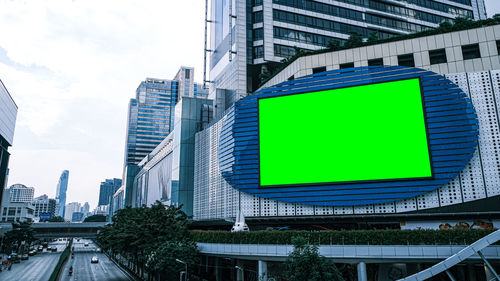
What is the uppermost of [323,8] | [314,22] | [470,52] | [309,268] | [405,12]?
[405,12]

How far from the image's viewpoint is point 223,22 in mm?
78000

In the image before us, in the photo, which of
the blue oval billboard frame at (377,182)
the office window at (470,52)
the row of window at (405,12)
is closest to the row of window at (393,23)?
the row of window at (405,12)

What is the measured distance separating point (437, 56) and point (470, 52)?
11.8 ft

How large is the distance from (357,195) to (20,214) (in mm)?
187037

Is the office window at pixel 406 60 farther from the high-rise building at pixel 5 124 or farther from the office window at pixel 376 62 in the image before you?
the high-rise building at pixel 5 124

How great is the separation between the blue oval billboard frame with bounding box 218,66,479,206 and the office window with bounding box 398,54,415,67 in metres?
4.98

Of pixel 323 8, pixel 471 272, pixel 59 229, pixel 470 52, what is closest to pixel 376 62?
pixel 470 52

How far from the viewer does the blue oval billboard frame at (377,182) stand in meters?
39.9

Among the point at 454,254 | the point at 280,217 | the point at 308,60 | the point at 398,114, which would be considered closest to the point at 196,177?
the point at 280,217

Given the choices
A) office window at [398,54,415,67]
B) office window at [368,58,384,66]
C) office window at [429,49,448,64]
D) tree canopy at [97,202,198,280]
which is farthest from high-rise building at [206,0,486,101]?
tree canopy at [97,202,198,280]

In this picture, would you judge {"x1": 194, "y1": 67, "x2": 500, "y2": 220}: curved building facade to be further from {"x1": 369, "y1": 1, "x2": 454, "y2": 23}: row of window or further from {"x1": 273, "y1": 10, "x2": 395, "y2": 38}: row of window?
{"x1": 369, "y1": 1, "x2": 454, "y2": 23}: row of window

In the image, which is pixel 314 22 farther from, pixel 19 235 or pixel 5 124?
pixel 19 235

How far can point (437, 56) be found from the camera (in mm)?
47219

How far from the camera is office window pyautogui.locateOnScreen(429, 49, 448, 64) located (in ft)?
153
